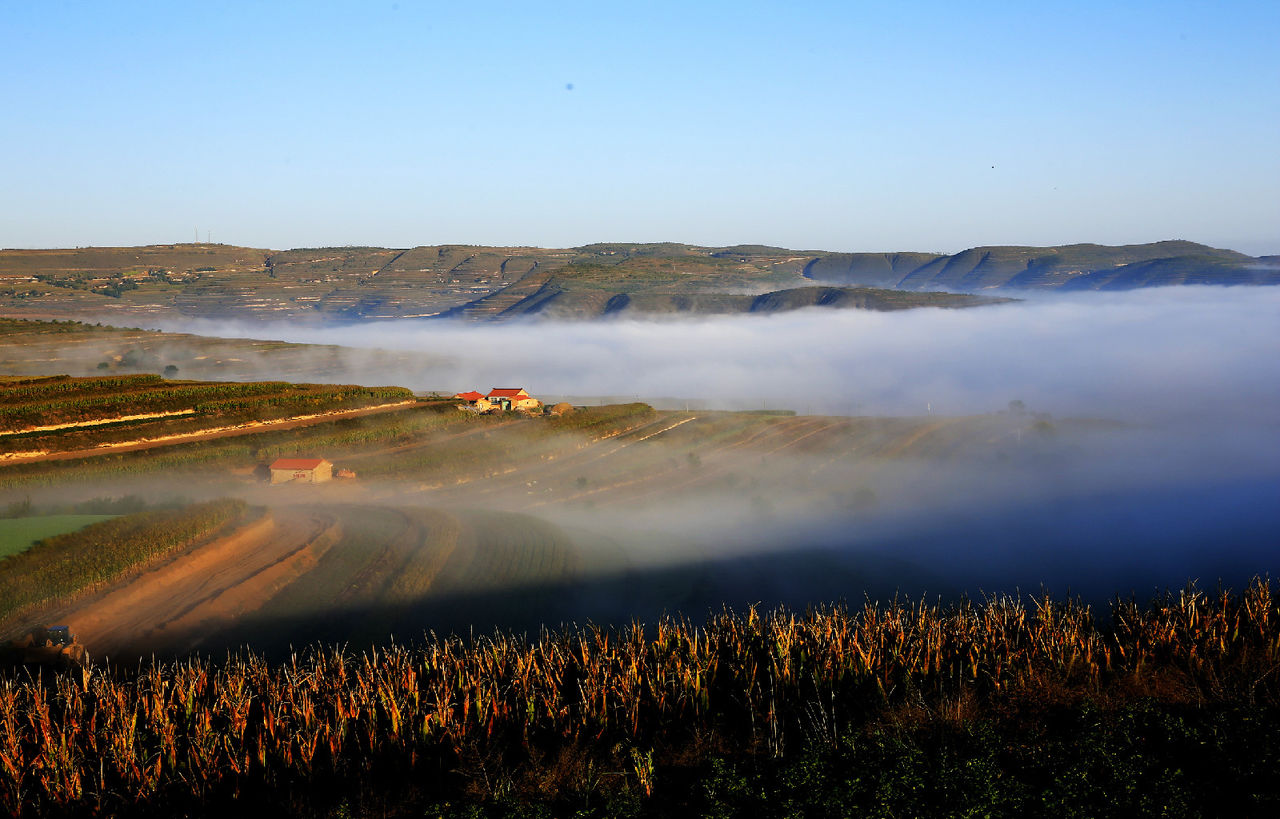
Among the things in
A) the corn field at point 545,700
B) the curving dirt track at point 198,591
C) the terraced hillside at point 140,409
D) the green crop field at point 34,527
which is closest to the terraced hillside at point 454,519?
the curving dirt track at point 198,591

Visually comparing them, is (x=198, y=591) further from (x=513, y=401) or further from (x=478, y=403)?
(x=513, y=401)

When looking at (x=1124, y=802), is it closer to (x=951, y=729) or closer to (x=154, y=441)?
(x=951, y=729)

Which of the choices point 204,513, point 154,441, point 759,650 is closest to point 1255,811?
point 759,650

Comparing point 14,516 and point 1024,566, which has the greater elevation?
point 14,516

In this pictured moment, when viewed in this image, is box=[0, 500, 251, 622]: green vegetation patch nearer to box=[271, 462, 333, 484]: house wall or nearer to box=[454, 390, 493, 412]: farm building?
box=[271, 462, 333, 484]: house wall

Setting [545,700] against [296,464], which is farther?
[296,464]

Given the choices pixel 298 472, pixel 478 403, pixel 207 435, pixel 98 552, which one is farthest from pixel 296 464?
pixel 478 403

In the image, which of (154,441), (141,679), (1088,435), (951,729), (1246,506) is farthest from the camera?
(1088,435)
